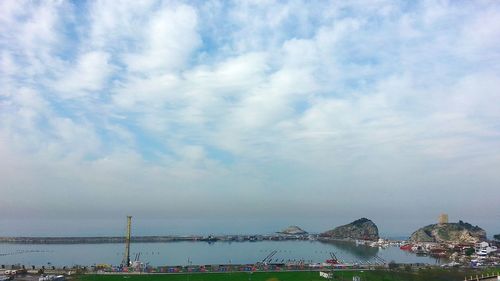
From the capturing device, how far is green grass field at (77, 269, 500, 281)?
124ft

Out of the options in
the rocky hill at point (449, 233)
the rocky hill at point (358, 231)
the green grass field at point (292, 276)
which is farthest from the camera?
the rocky hill at point (358, 231)

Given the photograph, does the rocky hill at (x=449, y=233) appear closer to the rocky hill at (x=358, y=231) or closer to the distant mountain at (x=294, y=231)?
the rocky hill at (x=358, y=231)

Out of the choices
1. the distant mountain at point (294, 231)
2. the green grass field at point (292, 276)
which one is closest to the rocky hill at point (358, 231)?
the distant mountain at point (294, 231)

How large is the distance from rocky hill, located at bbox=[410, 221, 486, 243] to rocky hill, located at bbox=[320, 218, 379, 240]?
455 inches

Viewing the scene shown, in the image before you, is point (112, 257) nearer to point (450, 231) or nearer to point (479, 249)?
point (479, 249)

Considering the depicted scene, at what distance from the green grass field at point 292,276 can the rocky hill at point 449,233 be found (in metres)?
55.1

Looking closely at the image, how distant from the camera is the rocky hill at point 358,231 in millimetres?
111669

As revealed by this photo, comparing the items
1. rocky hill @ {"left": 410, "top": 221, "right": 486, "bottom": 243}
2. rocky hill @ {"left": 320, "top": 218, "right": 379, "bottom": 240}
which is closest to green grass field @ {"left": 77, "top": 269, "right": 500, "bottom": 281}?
rocky hill @ {"left": 410, "top": 221, "right": 486, "bottom": 243}

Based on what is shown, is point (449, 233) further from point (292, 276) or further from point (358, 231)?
point (292, 276)

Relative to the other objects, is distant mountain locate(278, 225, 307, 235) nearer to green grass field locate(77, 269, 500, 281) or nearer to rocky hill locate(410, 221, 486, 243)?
rocky hill locate(410, 221, 486, 243)

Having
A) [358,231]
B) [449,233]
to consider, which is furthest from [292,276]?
[358,231]

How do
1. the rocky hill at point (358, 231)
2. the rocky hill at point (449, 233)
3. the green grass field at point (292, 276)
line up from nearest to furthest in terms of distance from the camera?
the green grass field at point (292, 276) < the rocky hill at point (449, 233) < the rocky hill at point (358, 231)

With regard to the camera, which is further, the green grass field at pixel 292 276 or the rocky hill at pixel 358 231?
the rocky hill at pixel 358 231

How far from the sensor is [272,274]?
138 ft
